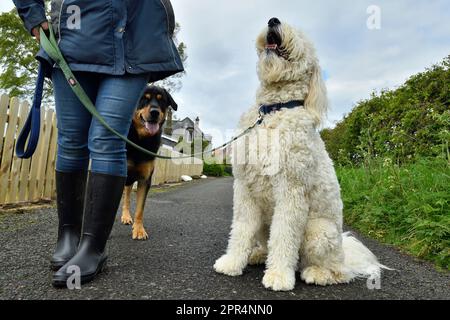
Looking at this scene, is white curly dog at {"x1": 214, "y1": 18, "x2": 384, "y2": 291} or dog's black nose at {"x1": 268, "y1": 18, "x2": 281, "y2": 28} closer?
white curly dog at {"x1": 214, "y1": 18, "x2": 384, "y2": 291}

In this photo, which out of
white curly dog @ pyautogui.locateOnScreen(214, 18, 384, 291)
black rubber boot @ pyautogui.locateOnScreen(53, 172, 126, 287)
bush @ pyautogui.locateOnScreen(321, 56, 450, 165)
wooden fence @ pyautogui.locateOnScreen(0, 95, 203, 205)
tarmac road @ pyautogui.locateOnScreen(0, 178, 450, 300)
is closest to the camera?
tarmac road @ pyautogui.locateOnScreen(0, 178, 450, 300)

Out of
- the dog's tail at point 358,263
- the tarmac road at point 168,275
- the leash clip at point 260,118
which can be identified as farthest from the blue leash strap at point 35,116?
the dog's tail at point 358,263

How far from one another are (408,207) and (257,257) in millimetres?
2509

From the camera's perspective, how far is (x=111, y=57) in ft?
8.31

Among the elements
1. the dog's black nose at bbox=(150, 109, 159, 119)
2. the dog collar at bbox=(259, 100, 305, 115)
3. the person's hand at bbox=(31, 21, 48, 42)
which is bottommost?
the dog collar at bbox=(259, 100, 305, 115)

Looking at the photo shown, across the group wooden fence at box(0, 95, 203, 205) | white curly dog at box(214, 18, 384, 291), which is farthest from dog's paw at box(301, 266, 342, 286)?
wooden fence at box(0, 95, 203, 205)

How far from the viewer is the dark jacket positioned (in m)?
2.52

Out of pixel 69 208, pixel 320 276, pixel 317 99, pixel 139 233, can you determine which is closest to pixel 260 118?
pixel 317 99

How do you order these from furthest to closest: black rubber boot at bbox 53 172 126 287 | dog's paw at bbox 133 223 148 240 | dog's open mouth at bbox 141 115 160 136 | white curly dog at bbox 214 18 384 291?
1. dog's open mouth at bbox 141 115 160 136
2. dog's paw at bbox 133 223 148 240
3. white curly dog at bbox 214 18 384 291
4. black rubber boot at bbox 53 172 126 287

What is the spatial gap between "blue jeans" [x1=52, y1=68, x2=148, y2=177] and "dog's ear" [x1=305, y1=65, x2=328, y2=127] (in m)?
1.25

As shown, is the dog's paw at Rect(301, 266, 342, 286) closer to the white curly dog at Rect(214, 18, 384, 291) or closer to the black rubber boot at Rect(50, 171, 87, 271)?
the white curly dog at Rect(214, 18, 384, 291)

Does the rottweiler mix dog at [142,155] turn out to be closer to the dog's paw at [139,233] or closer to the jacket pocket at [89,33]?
the dog's paw at [139,233]

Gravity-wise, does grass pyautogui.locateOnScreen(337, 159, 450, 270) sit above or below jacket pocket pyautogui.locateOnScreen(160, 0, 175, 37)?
below
